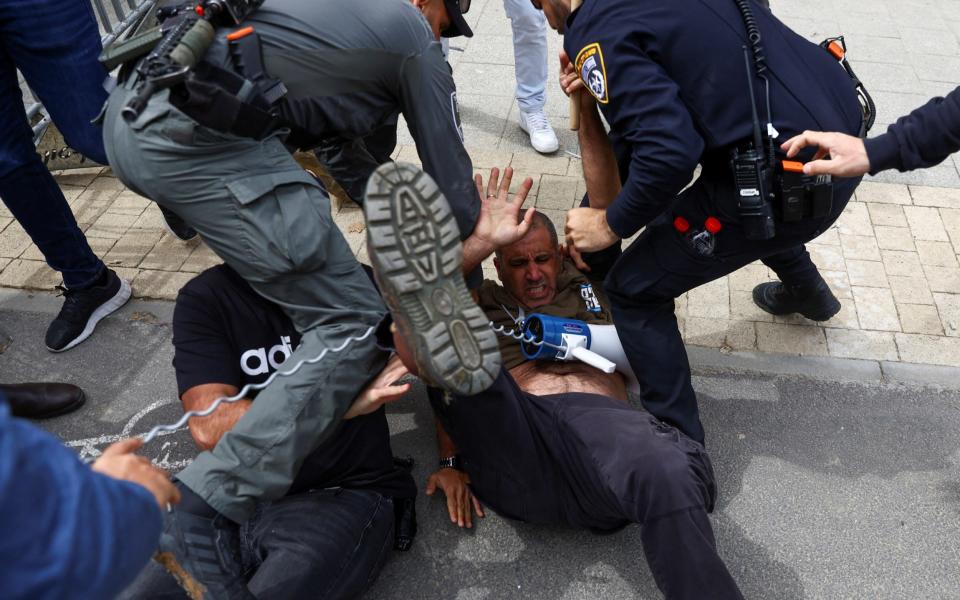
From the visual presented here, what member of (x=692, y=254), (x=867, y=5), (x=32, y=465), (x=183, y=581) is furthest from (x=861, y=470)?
(x=867, y=5)

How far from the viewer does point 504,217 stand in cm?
286

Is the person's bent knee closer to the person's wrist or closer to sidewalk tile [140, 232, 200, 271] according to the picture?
the person's wrist

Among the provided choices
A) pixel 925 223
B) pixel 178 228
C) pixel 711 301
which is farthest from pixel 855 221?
pixel 178 228

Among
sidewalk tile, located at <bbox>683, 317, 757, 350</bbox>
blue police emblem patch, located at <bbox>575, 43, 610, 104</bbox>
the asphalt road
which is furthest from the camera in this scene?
sidewalk tile, located at <bbox>683, 317, 757, 350</bbox>

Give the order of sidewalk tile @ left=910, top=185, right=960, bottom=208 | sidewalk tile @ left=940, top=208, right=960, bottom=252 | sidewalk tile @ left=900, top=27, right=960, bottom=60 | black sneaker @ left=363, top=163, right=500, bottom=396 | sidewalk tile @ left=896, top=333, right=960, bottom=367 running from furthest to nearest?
1. sidewalk tile @ left=900, top=27, right=960, bottom=60
2. sidewalk tile @ left=910, top=185, right=960, bottom=208
3. sidewalk tile @ left=940, top=208, right=960, bottom=252
4. sidewalk tile @ left=896, top=333, right=960, bottom=367
5. black sneaker @ left=363, top=163, right=500, bottom=396

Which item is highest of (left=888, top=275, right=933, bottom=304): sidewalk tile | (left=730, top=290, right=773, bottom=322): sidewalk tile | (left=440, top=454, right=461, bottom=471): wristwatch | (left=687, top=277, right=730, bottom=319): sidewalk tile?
(left=440, top=454, right=461, bottom=471): wristwatch

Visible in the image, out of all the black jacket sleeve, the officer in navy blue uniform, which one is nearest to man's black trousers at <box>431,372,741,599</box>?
the officer in navy blue uniform

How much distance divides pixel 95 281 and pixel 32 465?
2.57 m

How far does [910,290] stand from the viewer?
3770 millimetres

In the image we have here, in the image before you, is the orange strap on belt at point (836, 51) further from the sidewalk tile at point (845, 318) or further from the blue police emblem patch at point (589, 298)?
the sidewalk tile at point (845, 318)

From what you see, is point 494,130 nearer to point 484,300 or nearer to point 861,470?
point 484,300

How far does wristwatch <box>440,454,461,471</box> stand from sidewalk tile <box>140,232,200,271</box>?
1938 millimetres

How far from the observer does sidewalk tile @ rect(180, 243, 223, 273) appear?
13.4 ft

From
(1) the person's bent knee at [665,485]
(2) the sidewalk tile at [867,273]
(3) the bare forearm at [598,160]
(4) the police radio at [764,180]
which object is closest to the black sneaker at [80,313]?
(3) the bare forearm at [598,160]
